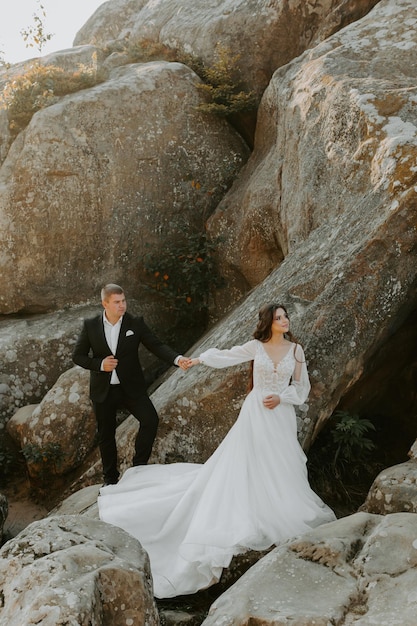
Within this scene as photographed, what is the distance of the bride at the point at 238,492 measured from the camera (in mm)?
5969

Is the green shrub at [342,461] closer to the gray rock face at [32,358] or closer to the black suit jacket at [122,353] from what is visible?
the black suit jacket at [122,353]

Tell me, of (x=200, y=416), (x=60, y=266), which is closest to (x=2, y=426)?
(x=60, y=266)

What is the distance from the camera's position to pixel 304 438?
7152mm

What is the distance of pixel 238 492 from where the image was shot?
636 centimetres

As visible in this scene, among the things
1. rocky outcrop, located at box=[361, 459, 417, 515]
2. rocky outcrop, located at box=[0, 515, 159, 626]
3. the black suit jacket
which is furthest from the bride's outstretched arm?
rocky outcrop, located at box=[0, 515, 159, 626]

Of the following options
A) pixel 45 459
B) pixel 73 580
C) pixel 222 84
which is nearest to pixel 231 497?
pixel 73 580

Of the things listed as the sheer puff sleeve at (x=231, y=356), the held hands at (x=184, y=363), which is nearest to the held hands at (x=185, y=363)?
the held hands at (x=184, y=363)

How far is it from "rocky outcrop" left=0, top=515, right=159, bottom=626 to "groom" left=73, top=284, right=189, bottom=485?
2.73m

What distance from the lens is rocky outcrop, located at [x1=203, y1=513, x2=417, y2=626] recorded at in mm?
4191

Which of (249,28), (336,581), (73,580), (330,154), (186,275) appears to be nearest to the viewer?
(73,580)

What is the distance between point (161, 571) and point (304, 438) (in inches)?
77.2

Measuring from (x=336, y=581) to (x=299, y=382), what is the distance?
242cm

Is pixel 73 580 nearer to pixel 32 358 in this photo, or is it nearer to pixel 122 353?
pixel 122 353

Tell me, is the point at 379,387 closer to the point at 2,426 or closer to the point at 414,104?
the point at 414,104
